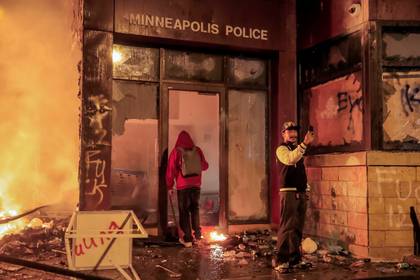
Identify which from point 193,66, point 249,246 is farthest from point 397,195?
point 193,66

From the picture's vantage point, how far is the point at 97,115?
8.21 metres

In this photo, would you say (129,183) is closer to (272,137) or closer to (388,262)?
(272,137)

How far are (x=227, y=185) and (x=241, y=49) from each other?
2.70 metres

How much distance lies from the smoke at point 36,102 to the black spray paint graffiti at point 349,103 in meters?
4.79

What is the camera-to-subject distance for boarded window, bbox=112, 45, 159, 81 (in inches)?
347

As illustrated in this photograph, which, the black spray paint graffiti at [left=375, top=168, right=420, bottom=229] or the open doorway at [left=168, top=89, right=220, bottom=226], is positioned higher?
the open doorway at [left=168, top=89, right=220, bottom=226]

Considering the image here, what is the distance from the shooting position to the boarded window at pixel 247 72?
9648 millimetres

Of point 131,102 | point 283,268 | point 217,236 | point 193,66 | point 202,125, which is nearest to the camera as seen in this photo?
point 283,268

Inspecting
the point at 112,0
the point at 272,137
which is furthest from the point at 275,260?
the point at 112,0

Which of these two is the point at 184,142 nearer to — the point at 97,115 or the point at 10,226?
the point at 97,115

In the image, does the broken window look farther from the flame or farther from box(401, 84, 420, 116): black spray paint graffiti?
box(401, 84, 420, 116): black spray paint graffiti

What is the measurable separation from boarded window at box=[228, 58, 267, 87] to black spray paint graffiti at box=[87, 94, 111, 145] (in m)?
2.68

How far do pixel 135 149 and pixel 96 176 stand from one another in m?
1.04

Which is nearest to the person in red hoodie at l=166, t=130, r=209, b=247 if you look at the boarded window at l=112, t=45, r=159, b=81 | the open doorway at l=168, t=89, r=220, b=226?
the boarded window at l=112, t=45, r=159, b=81
